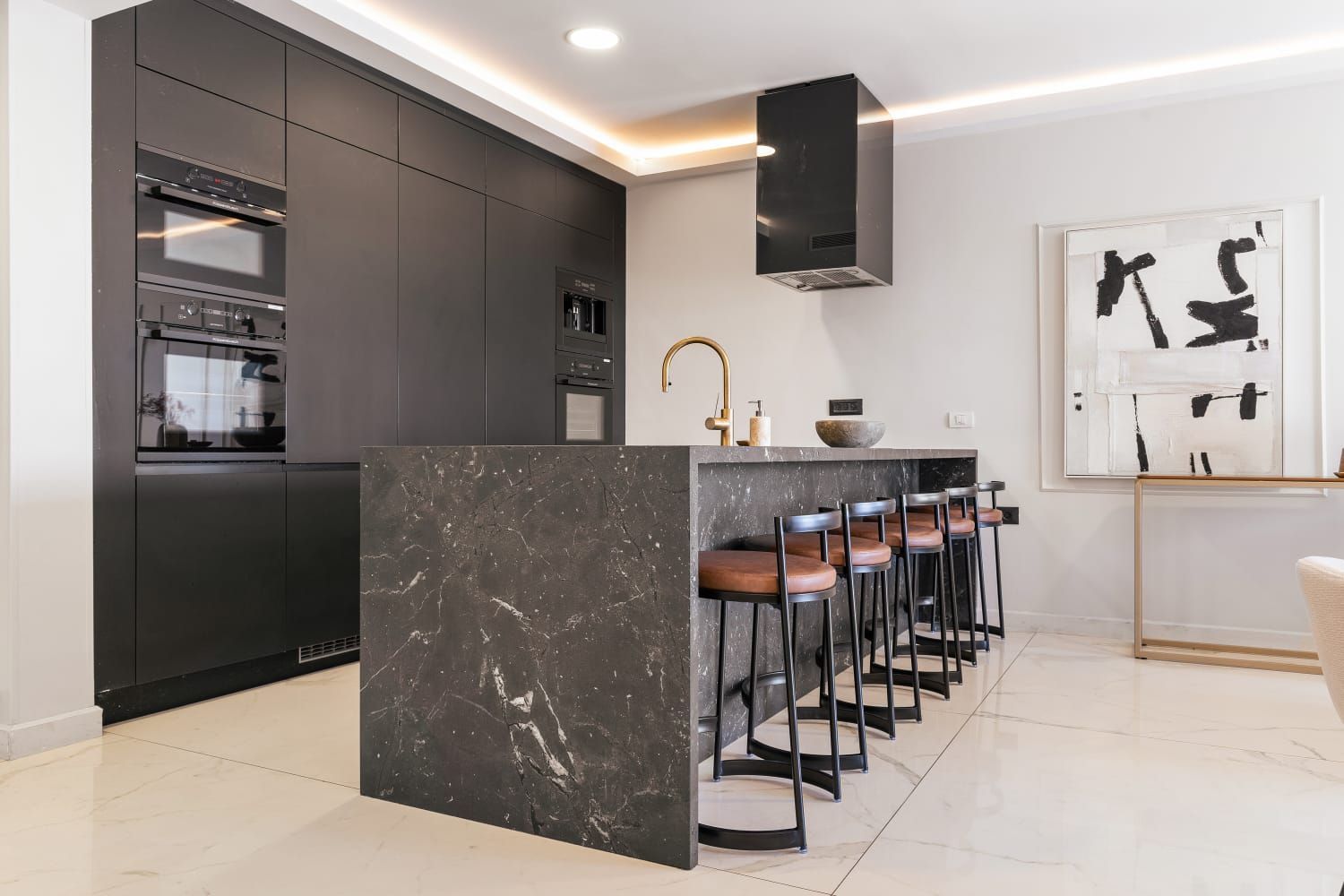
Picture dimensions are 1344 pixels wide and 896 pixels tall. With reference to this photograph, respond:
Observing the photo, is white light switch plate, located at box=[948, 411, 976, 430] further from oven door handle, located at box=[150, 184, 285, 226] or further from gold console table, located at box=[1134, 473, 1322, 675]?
oven door handle, located at box=[150, 184, 285, 226]

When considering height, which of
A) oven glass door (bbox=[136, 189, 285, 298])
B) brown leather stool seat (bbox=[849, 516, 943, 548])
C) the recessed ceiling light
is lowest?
brown leather stool seat (bbox=[849, 516, 943, 548])

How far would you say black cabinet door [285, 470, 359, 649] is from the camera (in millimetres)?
3783

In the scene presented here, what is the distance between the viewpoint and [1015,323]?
16.3 ft

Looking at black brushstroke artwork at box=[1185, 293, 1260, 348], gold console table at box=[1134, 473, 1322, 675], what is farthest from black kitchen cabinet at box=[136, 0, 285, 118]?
black brushstroke artwork at box=[1185, 293, 1260, 348]

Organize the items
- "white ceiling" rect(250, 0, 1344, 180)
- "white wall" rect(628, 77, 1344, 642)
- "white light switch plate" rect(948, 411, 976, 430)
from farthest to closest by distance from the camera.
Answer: "white light switch plate" rect(948, 411, 976, 430) → "white wall" rect(628, 77, 1344, 642) → "white ceiling" rect(250, 0, 1344, 180)

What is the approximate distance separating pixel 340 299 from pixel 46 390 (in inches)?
49.9

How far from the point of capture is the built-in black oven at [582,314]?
5434mm

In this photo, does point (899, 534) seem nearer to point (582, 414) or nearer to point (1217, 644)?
point (1217, 644)

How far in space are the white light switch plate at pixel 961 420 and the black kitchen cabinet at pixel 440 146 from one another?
2.79 metres

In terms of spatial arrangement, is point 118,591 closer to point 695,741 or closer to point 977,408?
point 695,741

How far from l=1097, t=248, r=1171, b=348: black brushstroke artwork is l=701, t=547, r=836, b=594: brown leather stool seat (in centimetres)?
309

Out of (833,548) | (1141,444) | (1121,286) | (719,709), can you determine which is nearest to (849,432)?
(833,548)

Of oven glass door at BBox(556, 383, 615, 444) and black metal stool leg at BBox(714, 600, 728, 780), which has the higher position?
oven glass door at BBox(556, 383, 615, 444)

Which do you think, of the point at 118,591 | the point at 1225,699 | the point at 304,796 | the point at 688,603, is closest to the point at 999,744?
the point at 1225,699
